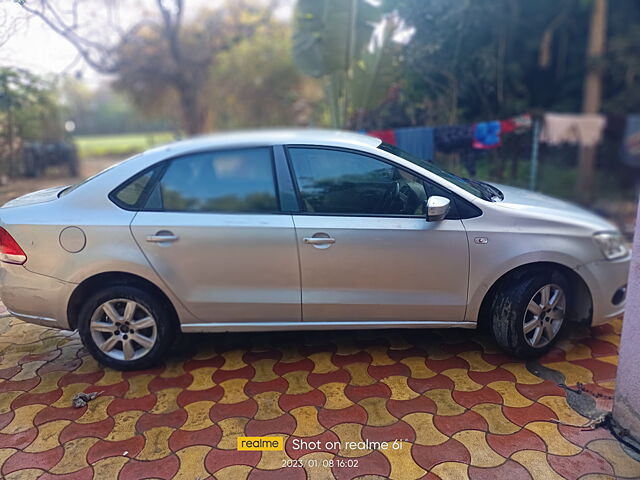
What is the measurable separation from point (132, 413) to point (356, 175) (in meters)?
2.03

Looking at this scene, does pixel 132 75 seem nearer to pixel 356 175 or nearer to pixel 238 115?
pixel 238 115

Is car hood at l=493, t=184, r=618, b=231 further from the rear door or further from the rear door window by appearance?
the rear door window

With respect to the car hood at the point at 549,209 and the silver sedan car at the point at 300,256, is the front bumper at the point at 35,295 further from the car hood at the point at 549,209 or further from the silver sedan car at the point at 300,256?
the car hood at the point at 549,209

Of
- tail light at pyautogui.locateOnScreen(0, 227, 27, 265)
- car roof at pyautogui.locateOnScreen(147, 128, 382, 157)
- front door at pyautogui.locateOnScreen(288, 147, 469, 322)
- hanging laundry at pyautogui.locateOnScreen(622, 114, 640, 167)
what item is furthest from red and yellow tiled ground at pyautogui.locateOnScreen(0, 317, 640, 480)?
hanging laundry at pyautogui.locateOnScreen(622, 114, 640, 167)

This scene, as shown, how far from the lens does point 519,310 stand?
124 inches

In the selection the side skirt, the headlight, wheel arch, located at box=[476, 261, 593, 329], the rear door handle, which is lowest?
the side skirt

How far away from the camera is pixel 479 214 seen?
314 cm

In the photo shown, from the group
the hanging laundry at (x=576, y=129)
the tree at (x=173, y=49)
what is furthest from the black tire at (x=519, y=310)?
the tree at (x=173, y=49)

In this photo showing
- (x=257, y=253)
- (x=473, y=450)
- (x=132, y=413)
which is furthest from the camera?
(x=257, y=253)

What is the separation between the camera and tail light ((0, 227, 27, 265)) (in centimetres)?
313

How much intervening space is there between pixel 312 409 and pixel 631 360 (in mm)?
1732

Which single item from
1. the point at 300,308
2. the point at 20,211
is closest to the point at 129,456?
the point at 300,308

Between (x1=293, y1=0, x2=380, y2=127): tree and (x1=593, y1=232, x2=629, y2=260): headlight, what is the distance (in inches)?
162

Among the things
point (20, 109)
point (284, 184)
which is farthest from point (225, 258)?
point (20, 109)
